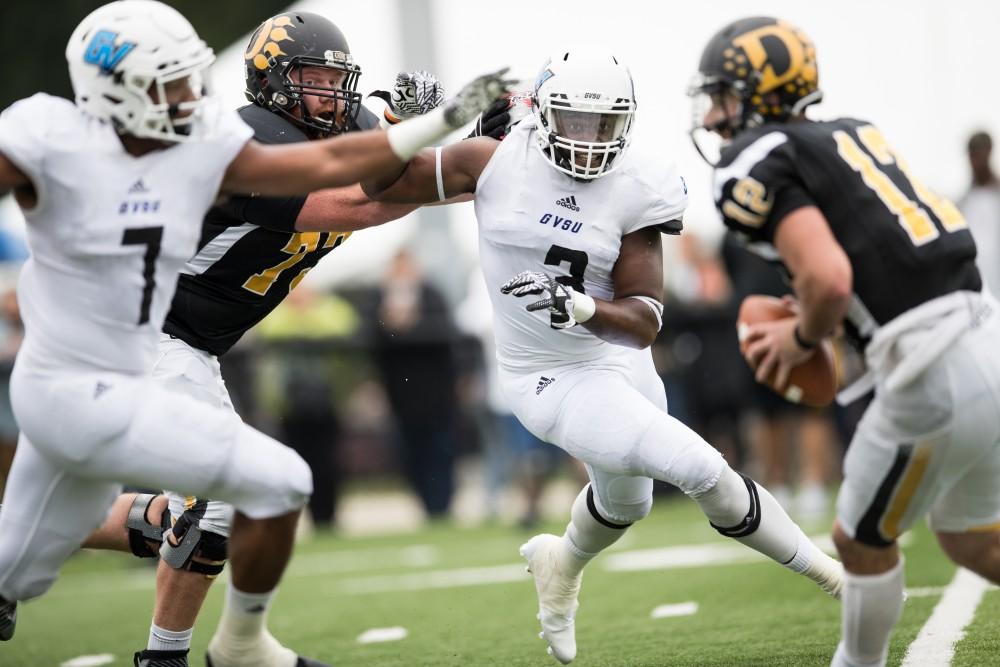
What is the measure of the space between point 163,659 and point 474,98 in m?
2.27

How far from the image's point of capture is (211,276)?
493 centimetres

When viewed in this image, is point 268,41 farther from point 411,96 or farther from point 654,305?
point 654,305

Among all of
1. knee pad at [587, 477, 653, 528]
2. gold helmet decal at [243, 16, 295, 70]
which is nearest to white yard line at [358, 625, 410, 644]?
knee pad at [587, 477, 653, 528]

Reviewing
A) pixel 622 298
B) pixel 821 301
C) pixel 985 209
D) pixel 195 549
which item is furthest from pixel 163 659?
pixel 985 209

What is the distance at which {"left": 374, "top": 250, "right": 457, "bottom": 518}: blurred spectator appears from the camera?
10.8 m

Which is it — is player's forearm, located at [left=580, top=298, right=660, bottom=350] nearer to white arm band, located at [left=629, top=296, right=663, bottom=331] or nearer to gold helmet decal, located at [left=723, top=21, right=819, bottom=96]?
white arm band, located at [left=629, top=296, right=663, bottom=331]

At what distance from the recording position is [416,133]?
3.89 metres

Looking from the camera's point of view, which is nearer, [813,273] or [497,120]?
[813,273]

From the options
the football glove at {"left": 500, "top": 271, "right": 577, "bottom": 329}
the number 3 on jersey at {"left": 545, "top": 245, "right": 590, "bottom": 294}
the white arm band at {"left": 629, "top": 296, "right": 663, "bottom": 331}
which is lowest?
the white arm band at {"left": 629, "top": 296, "right": 663, "bottom": 331}

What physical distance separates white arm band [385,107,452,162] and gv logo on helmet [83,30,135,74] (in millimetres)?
770

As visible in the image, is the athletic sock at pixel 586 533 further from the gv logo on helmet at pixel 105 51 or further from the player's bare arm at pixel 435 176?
the gv logo on helmet at pixel 105 51

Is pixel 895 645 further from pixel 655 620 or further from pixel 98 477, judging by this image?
pixel 98 477

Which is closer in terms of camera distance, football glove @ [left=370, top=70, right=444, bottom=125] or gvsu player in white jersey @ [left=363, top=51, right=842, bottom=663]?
gvsu player in white jersey @ [left=363, top=51, right=842, bottom=663]

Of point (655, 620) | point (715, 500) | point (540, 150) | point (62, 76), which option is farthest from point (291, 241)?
point (62, 76)
